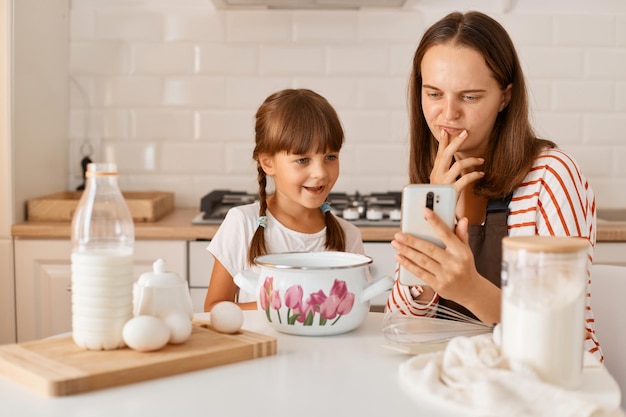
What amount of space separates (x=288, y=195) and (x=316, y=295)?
2.22 ft

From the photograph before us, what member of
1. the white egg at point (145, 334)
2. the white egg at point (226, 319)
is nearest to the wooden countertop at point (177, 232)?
the white egg at point (226, 319)

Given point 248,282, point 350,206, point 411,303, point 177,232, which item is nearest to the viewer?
point 248,282

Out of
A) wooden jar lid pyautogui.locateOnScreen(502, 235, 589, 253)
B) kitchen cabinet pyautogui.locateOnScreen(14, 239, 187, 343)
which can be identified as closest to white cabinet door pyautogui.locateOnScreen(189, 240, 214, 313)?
kitchen cabinet pyautogui.locateOnScreen(14, 239, 187, 343)

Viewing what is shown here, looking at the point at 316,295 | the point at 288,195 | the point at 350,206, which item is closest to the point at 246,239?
the point at 288,195

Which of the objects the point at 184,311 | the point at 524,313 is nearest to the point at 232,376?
the point at 184,311

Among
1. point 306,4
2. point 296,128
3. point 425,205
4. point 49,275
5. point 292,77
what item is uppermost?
point 306,4

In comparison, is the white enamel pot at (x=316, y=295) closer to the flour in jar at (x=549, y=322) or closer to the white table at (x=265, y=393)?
the white table at (x=265, y=393)

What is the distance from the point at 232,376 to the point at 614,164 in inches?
92.2

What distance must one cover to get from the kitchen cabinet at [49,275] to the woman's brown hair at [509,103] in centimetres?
109

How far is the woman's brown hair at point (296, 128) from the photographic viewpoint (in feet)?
5.97

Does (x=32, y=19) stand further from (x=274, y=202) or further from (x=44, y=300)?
(x=274, y=202)

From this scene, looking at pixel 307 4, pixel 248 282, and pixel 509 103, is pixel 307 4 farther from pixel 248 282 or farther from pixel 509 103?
pixel 248 282

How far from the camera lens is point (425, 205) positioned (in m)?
1.22

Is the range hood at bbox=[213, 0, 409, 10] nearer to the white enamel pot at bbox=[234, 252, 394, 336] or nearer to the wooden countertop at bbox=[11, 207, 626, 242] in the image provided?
the wooden countertop at bbox=[11, 207, 626, 242]
